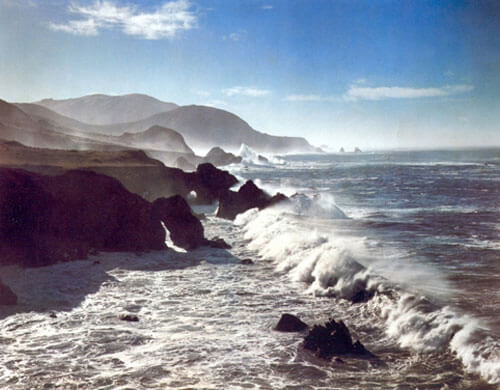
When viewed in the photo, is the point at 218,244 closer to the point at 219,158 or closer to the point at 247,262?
the point at 247,262

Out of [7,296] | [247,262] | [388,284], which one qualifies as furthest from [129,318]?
[247,262]

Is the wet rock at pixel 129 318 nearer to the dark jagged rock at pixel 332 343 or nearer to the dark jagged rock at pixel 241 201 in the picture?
the dark jagged rock at pixel 332 343

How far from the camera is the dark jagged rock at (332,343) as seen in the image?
37.0ft

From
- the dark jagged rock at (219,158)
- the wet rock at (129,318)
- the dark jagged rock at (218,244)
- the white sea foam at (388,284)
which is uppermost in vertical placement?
the dark jagged rock at (219,158)

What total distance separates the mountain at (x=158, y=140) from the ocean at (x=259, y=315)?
146 m

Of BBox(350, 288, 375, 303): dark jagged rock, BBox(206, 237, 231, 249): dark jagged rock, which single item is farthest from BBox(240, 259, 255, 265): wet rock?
BBox(350, 288, 375, 303): dark jagged rock

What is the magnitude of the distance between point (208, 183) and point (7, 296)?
3405 centimetres

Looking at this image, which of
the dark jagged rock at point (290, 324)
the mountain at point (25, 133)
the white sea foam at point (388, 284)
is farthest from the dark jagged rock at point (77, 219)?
the mountain at point (25, 133)

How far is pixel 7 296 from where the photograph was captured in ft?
49.0

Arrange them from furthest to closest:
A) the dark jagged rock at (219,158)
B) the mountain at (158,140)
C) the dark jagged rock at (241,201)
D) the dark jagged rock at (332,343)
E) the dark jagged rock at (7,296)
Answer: the mountain at (158,140) → the dark jagged rock at (219,158) → the dark jagged rock at (241,201) → the dark jagged rock at (7,296) → the dark jagged rock at (332,343)

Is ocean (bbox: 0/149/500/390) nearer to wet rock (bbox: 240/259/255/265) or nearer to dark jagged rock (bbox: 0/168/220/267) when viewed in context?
wet rock (bbox: 240/259/255/265)

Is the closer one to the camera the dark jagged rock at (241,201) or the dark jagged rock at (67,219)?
the dark jagged rock at (67,219)

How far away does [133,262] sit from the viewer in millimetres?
21391

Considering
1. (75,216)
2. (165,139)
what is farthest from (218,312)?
(165,139)
